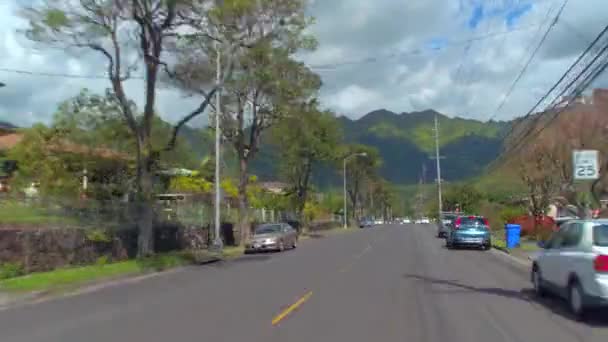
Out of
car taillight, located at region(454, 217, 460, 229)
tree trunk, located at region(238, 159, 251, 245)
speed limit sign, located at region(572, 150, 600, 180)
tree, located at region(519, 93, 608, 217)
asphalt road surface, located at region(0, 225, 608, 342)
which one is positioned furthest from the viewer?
tree trunk, located at region(238, 159, 251, 245)

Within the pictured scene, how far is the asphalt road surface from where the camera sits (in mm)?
9977

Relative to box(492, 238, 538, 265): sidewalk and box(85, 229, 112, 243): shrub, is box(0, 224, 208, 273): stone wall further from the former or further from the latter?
box(492, 238, 538, 265): sidewalk

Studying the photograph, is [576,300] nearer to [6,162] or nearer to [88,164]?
[88,164]

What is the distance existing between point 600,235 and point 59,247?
16.7m

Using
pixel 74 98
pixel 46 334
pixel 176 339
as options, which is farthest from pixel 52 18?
pixel 176 339

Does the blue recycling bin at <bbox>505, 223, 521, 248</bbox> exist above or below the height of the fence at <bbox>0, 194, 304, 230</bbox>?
below

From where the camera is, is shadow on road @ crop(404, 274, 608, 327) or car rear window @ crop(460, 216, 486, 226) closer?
shadow on road @ crop(404, 274, 608, 327)

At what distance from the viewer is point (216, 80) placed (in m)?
29.5

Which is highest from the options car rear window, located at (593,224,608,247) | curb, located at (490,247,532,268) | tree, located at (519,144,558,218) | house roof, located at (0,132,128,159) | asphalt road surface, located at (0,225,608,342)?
house roof, located at (0,132,128,159)

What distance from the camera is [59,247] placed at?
21.9 meters

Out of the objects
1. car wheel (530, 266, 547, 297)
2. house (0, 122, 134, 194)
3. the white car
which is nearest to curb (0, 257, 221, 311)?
car wheel (530, 266, 547, 297)

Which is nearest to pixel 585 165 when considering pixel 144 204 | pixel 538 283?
pixel 538 283

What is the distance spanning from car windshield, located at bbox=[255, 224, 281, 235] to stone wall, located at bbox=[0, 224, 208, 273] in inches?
339

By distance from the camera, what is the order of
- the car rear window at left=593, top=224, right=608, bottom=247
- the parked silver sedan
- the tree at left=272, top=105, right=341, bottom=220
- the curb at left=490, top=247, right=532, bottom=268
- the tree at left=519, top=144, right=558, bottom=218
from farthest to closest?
1. the tree at left=272, top=105, right=341, bottom=220
2. the tree at left=519, top=144, right=558, bottom=218
3. the parked silver sedan
4. the curb at left=490, top=247, right=532, bottom=268
5. the car rear window at left=593, top=224, right=608, bottom=247
